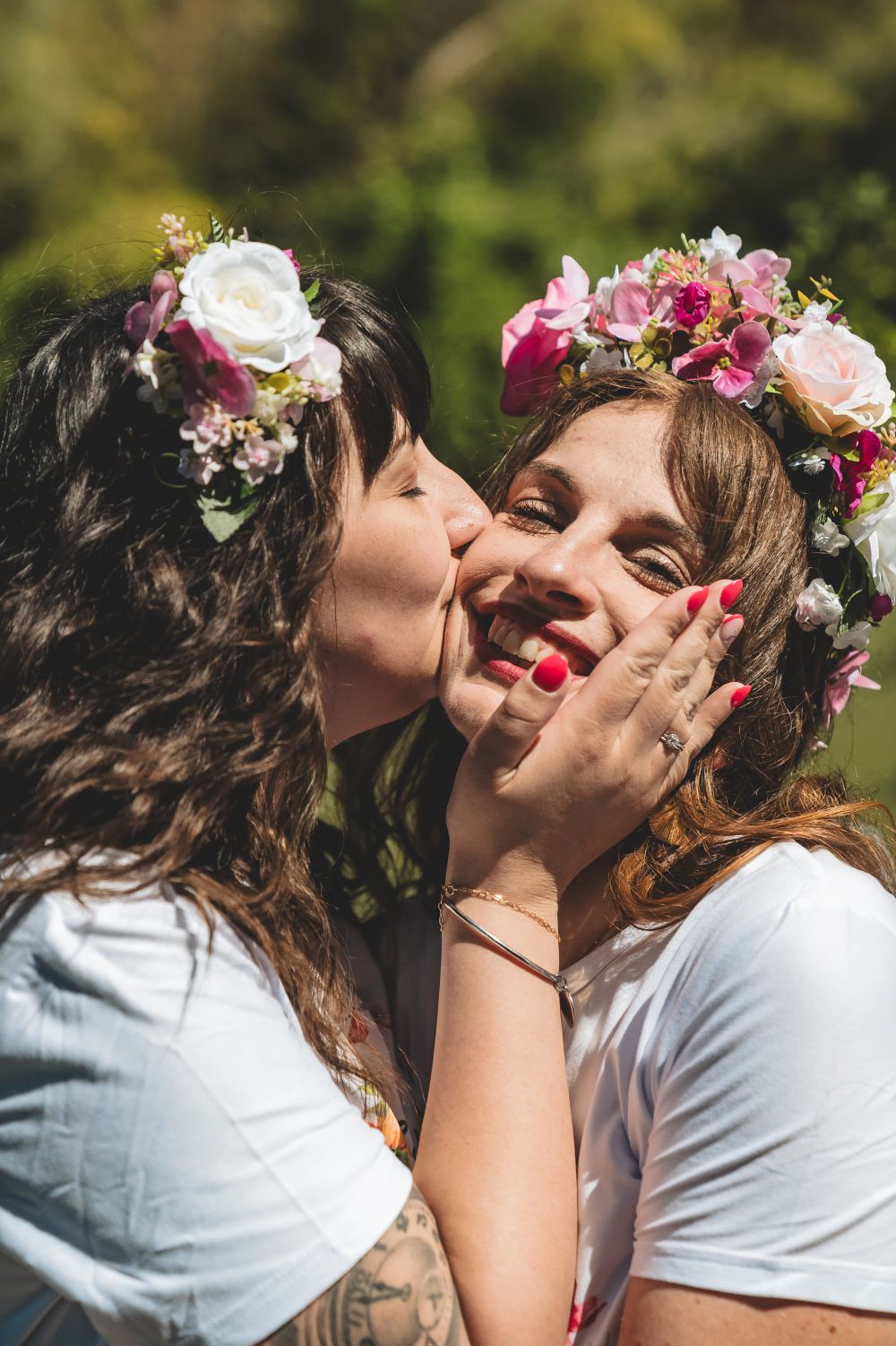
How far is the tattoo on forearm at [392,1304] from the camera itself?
191 cm

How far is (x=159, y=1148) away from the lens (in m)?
1.90

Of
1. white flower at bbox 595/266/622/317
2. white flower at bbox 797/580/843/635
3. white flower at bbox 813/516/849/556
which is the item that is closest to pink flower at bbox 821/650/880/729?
white flower at bbox 797/580/843/635

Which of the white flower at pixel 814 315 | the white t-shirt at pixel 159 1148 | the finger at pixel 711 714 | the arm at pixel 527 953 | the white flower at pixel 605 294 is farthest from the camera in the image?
the white flower at pixel 605 294

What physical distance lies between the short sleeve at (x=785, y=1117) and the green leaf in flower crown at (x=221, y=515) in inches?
48.4

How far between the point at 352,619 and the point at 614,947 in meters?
0.92

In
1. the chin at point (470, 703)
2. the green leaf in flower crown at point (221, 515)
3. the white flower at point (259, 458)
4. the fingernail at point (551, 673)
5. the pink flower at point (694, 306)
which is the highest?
the white flower at point (259, 458)

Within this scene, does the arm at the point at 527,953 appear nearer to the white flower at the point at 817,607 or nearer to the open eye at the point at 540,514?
the white flower at the point at 817,607

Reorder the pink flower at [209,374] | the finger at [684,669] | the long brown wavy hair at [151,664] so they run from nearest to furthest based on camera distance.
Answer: the long brown wavy hair at [151,664] → the pink flower at [209,374] → the finger at [684,669]

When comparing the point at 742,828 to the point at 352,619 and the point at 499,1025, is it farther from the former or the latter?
the point at 352,619

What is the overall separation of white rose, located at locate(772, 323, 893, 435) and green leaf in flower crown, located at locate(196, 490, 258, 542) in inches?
56.1

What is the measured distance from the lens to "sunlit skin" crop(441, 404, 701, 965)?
2.83 metres

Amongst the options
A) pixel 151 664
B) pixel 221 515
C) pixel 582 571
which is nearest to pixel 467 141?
pixel 582 571

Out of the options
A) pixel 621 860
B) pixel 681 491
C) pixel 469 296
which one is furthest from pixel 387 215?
pixel 621 860

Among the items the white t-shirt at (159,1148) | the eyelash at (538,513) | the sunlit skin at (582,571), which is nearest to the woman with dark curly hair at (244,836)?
the white t-shirt at (159,1148)
